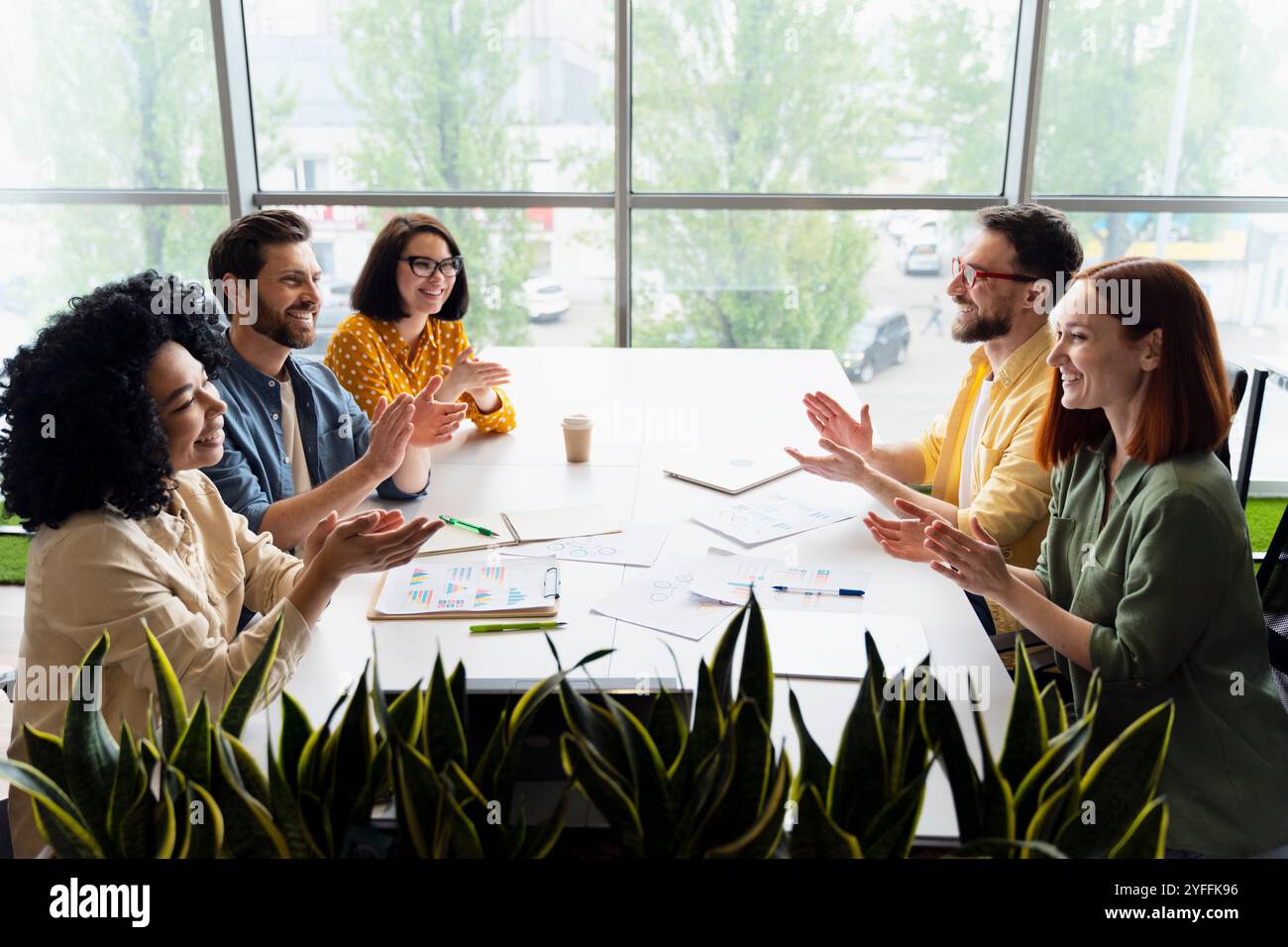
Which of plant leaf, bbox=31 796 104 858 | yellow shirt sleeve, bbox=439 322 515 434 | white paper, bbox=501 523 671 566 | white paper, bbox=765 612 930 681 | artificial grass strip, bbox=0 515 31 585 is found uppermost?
plant leaf, bbox=31 796 104 858

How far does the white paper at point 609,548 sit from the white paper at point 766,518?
135mm

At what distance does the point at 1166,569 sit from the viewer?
1.58 metres

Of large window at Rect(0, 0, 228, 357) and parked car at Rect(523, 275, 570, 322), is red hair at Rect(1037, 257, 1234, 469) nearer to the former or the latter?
parked car at Rect(523, 275, 570, 322)

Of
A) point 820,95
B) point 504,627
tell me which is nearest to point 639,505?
point 504,627

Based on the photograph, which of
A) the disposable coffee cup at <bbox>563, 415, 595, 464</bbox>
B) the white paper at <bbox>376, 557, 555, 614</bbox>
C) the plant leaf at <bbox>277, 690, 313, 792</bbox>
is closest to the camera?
the plant leaf at <bbox>277, 690, 313, 792</bbox>

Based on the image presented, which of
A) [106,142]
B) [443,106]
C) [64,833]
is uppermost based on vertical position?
[443,106]

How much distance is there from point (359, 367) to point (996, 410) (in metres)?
1.57

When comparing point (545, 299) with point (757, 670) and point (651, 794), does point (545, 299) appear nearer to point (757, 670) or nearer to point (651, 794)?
point (757, 670)

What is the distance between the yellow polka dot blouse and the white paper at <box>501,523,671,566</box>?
0.82 meters

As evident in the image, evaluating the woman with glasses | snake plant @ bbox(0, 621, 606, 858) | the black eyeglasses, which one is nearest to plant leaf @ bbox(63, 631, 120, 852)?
snake plant @ bbox(0, 621, 606, 858)

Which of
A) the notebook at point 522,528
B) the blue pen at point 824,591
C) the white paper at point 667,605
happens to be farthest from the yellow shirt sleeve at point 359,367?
the blue pen at point 824,591

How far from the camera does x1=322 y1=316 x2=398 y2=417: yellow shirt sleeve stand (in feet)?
9.09

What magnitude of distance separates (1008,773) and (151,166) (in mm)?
4321

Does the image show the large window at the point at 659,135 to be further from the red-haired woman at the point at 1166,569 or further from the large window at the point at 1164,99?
the red-haired woman at the point at 1166,569
